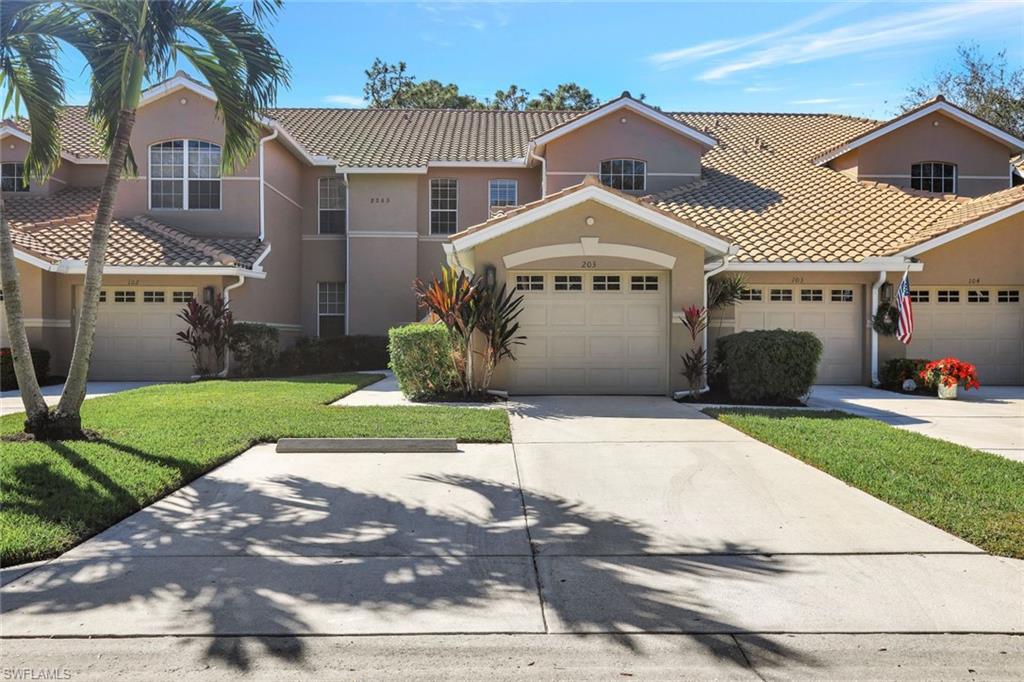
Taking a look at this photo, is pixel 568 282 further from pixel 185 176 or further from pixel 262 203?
pixel 185 176

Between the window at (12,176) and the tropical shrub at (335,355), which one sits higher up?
the window at (12,176)

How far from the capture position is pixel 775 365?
13359 millimetres

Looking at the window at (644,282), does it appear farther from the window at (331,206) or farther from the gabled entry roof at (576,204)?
the window at (331,206)

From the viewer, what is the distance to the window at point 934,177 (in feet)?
68.5

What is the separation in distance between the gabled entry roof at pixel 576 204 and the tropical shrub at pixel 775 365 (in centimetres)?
197

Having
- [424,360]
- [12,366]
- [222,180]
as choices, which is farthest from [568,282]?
[12,366]

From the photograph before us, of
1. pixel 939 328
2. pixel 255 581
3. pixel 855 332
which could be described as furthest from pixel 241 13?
pixel 939 328

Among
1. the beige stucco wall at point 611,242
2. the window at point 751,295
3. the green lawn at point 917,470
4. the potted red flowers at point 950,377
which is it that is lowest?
the green lawn at point 917,470

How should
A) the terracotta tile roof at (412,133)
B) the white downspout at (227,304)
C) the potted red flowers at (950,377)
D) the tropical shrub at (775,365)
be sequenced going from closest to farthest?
1. the tropical shrub at (775,365)
2. the potted red flowers at (950,377)
3. the white downspout at (227,304)
4. the terracotta tile roof at (412,133)

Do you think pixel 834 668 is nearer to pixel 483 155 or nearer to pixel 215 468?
pixel 215 468

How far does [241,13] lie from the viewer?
32.4 feet

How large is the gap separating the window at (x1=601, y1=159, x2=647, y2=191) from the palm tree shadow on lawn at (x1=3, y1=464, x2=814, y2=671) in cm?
1559

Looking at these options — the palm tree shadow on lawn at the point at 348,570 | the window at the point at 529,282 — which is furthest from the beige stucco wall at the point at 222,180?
the palm tree shadow on lawn at the point at 348,570

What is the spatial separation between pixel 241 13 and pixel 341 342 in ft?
41.0
